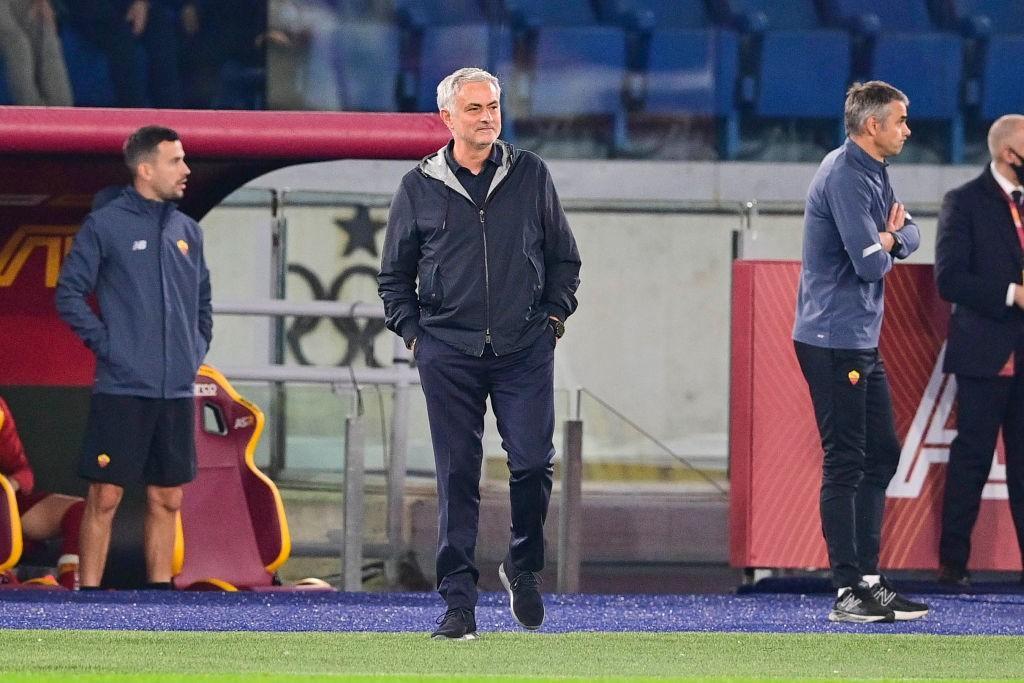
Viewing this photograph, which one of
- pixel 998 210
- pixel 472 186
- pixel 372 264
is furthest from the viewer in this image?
pixel 372 264

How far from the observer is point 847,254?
256 inches

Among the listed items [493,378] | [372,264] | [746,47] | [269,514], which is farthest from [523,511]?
[746,47]

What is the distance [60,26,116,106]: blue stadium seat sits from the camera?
14.7 m

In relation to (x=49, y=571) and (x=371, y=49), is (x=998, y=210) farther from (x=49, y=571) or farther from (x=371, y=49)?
(x=371, y=49)

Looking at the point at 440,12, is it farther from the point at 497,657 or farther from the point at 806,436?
the point at 497,657

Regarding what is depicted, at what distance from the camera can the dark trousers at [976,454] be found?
7688mm

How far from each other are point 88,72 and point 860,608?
9828 millimetres

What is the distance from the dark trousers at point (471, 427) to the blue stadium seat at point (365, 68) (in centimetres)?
990

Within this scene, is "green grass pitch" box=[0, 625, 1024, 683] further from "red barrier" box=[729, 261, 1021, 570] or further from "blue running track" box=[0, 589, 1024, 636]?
"red barrier" box=[729, 261, 1021, 570]

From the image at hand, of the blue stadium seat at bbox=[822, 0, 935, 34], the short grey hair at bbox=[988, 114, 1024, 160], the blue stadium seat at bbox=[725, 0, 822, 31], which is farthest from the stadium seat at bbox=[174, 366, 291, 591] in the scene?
the blue stadium seat at bbox=[822, 0, 935, 34]

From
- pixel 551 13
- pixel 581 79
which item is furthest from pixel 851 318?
pixel 551 13

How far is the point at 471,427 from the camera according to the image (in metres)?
5.52

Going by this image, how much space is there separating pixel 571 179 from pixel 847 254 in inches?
339

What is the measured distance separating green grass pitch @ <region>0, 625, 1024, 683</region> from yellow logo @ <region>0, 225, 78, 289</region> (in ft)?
8.93
